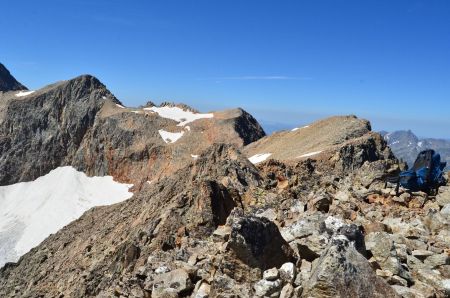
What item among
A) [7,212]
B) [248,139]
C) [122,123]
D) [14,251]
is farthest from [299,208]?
[7,212]

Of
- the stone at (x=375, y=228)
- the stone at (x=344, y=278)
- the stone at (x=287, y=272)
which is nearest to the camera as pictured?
the stone at (x=344, y=278)

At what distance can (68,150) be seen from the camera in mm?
113000

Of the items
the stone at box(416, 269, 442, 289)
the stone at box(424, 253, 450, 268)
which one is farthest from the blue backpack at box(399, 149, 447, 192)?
the stone at box(416, 269, 442, 289)

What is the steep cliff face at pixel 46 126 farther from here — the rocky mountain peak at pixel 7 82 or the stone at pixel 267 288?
the stone at pixel 267 288

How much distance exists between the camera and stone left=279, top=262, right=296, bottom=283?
38.8ft

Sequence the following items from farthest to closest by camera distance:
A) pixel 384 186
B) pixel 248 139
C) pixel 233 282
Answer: pixel 248 139
pixel 384 186
pixel 233 282

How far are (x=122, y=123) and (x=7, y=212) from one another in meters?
32.3

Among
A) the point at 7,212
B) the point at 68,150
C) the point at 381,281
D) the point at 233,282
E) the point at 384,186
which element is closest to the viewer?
the point at 381,281

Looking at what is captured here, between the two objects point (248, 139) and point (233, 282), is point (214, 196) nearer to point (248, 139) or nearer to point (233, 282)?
point (233, 282)

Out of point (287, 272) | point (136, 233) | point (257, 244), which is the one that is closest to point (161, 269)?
point (257, 244)

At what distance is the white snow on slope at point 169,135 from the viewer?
94500 millimetres

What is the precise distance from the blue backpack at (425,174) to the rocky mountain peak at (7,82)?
136454 mm

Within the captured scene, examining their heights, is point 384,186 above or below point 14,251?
above

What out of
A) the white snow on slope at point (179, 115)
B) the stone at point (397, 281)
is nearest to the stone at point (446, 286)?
the stone at point (397, 281)
